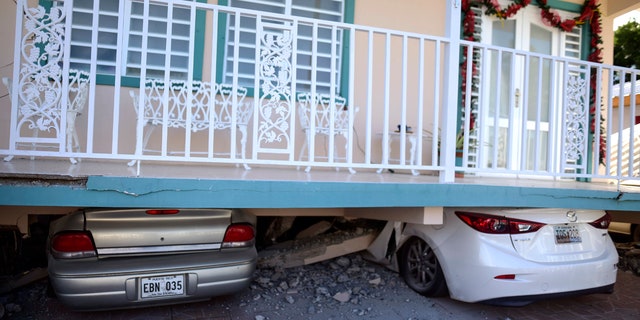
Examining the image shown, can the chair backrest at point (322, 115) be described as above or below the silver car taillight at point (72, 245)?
above

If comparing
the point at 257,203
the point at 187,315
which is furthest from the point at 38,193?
the point at 187,315

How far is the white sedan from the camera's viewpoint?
10.3ft

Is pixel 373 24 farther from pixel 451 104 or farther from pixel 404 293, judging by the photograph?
pixel 404 293

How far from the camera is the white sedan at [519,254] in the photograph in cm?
315

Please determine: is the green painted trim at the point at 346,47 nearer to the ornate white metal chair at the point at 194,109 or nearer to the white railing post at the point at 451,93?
the ornate white metal chair at the point at 194,109

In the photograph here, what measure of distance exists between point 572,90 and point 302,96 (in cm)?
283

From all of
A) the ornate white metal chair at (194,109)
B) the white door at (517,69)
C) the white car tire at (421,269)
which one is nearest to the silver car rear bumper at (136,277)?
the ornate white metal chair at (194,109)

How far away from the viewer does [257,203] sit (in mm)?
2674

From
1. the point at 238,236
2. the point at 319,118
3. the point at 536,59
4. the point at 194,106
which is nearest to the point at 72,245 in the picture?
the point at 238,236

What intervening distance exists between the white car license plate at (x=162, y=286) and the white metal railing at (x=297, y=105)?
0.83 m

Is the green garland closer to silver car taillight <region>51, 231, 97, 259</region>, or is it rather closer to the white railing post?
the white railing post

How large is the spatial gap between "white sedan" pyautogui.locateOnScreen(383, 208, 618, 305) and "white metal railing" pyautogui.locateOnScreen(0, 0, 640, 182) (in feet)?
1.33

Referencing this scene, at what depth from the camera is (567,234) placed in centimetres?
340

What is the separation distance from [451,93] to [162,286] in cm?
253
